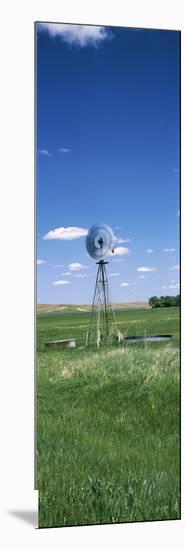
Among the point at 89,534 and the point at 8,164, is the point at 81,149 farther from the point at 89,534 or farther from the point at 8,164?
the point at 89,534

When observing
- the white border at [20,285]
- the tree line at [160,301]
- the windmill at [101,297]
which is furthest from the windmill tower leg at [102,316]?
the white border at [20,285]

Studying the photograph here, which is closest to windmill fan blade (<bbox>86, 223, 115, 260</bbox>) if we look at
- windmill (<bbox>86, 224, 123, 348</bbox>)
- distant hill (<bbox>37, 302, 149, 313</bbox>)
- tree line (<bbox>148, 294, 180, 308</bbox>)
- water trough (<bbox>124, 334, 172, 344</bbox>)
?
windmill (<bbox>86, 224, 123, 348</bbox>)

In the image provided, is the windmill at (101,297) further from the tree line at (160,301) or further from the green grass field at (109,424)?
the tree line at (160,301)

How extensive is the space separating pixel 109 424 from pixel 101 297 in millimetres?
744

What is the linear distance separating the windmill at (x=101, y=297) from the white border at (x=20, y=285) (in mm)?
382

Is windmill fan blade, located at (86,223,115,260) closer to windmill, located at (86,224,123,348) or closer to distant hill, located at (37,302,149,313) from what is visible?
windmill, located at (86,224,123,348)

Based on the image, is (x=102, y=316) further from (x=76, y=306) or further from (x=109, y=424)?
(x=109, y=424)

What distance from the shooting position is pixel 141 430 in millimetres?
4727

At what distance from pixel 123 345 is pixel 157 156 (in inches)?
45.5

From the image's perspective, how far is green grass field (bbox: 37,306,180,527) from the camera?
4.56 meters

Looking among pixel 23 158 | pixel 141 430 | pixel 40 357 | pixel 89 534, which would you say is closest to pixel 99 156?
pixel 23 158

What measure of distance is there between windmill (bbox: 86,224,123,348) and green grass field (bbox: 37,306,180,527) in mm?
52

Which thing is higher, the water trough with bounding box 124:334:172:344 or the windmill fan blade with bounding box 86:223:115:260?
the windmill fan blade with bounding box 86:223:115:260

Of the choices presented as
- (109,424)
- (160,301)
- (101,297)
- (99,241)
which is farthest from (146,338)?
(99,241)
